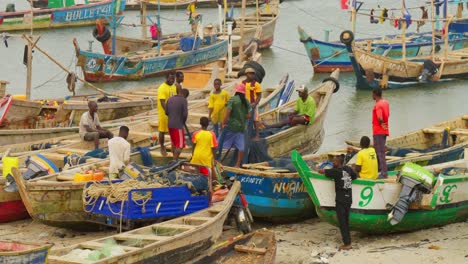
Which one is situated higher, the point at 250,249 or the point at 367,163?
the point at 367,163

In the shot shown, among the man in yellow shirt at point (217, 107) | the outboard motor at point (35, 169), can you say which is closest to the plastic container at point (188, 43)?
the man in yellow shirt at point (217, 107)

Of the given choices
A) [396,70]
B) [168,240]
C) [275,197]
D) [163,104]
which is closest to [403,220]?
[275,197]

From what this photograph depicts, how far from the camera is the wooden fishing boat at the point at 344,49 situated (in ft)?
119

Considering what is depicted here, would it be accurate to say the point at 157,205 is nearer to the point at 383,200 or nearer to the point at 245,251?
the point at 245,251

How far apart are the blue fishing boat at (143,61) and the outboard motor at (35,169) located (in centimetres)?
1689

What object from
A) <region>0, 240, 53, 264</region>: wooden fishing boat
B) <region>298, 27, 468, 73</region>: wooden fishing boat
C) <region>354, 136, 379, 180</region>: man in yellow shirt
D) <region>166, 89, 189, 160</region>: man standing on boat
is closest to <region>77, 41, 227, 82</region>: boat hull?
<region>298, 27, 468, 73</region>: wooden fishing boat

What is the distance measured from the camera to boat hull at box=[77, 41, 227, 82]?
116ft

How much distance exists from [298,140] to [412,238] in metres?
4.62

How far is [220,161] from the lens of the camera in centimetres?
1838

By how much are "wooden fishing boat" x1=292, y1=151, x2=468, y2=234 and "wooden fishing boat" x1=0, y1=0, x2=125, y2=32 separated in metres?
35.5

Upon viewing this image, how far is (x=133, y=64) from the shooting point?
118ft

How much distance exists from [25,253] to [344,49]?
25.6m

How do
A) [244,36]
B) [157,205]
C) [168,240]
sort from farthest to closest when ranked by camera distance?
[244,36]
[157,205]
[168,240]

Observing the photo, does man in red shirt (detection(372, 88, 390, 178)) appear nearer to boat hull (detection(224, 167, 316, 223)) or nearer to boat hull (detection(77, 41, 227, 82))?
boat hull (detection(224, 167, 316, 223))
